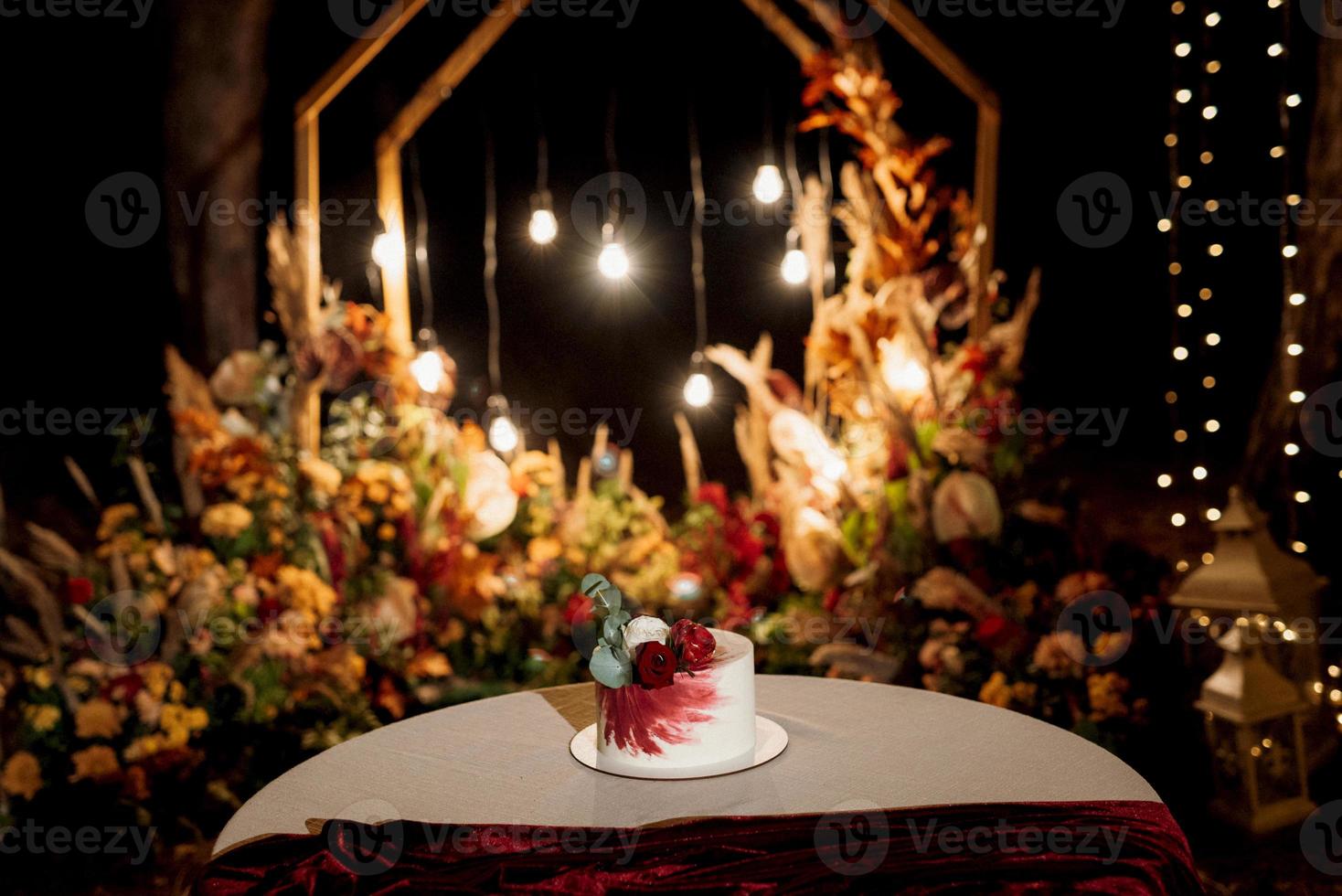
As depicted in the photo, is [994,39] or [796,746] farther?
[994,39]

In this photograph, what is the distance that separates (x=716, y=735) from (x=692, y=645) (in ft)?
0.37

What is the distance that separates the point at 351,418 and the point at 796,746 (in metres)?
2.14

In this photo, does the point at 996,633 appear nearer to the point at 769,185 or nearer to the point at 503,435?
the point at 769,185

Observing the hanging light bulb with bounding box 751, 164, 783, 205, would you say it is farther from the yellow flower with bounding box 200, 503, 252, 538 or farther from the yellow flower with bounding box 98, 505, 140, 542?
the yellow flower with bounding box 98, 505, 140, 542

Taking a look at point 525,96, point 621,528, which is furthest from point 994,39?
point 621,528

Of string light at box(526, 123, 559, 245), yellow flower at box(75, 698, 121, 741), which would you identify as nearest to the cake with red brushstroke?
yellow flower at box(75, 698, 121, 741)

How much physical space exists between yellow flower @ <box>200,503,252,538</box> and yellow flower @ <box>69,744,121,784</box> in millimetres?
565

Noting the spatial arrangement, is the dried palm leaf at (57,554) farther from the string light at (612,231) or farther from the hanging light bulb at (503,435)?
the string light at (612,231)

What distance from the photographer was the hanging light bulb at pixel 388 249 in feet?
12.3

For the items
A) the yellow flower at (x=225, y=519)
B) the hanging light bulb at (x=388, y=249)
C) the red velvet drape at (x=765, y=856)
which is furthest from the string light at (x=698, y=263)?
Result: the red velvet drape at (x=765, y=856)

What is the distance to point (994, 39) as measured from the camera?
350 cm

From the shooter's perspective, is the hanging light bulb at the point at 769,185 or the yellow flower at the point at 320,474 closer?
the yellow flower at the point at 320,474

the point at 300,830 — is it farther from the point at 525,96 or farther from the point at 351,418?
the point at 525,96

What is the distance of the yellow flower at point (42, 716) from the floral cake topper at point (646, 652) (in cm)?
191
